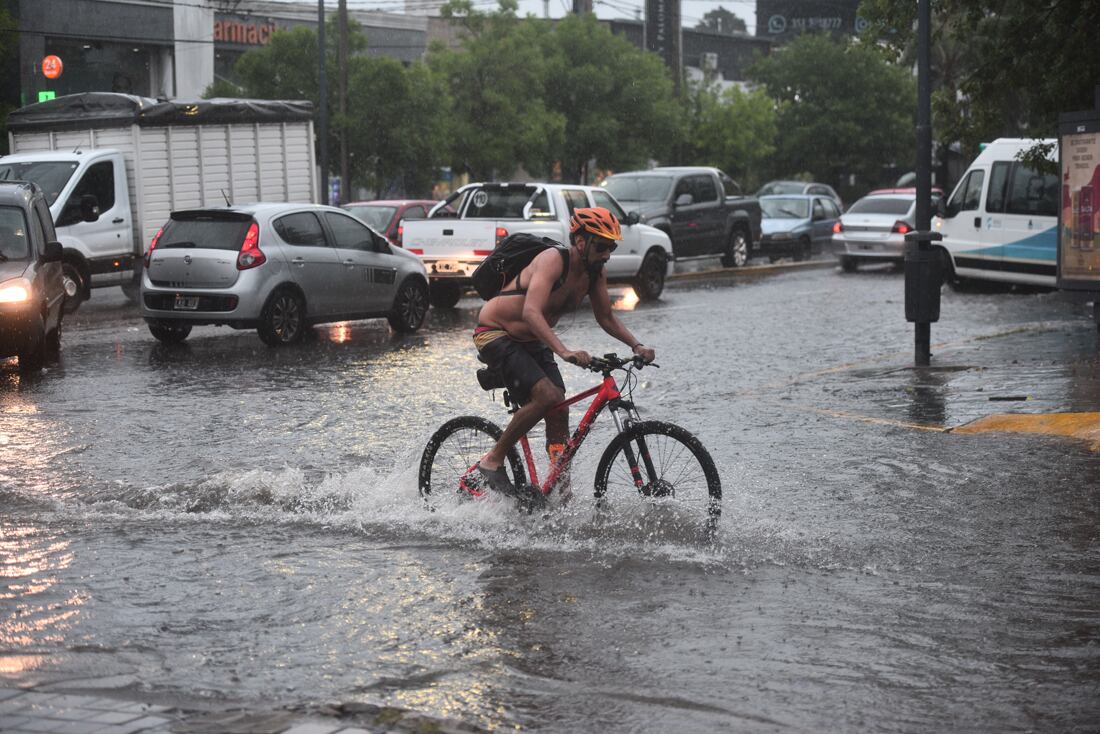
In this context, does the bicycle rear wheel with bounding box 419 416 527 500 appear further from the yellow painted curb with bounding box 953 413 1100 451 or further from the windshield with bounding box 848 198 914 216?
the windshield with bounding box 848 198 914 216

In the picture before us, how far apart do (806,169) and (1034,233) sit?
145 ft

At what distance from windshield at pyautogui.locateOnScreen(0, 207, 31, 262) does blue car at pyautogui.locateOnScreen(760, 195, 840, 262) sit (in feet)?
68.9

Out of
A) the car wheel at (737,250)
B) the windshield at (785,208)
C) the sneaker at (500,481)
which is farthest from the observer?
the windshield at (785,208)

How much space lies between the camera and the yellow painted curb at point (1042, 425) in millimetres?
10773

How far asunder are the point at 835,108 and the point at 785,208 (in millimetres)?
28506

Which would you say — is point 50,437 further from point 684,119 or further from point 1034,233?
point 684,119

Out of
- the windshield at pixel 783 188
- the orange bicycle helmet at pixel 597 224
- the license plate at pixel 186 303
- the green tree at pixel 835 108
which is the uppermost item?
the green tree at pixel 835 108

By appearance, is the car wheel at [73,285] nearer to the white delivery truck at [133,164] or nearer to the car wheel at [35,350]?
the white delivery truck at [133,164]

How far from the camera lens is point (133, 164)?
75.3 ft

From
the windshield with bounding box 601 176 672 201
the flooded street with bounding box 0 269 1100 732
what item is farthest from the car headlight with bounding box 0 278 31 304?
the windshield with bounding box 601 176 672 201

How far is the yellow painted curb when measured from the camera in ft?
35.3

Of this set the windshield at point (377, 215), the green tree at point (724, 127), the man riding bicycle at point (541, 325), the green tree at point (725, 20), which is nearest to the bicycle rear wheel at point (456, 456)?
the man riding bicycle at point (541, 325)

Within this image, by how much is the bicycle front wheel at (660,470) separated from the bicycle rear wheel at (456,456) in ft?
1.69

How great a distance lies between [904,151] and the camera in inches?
2598
